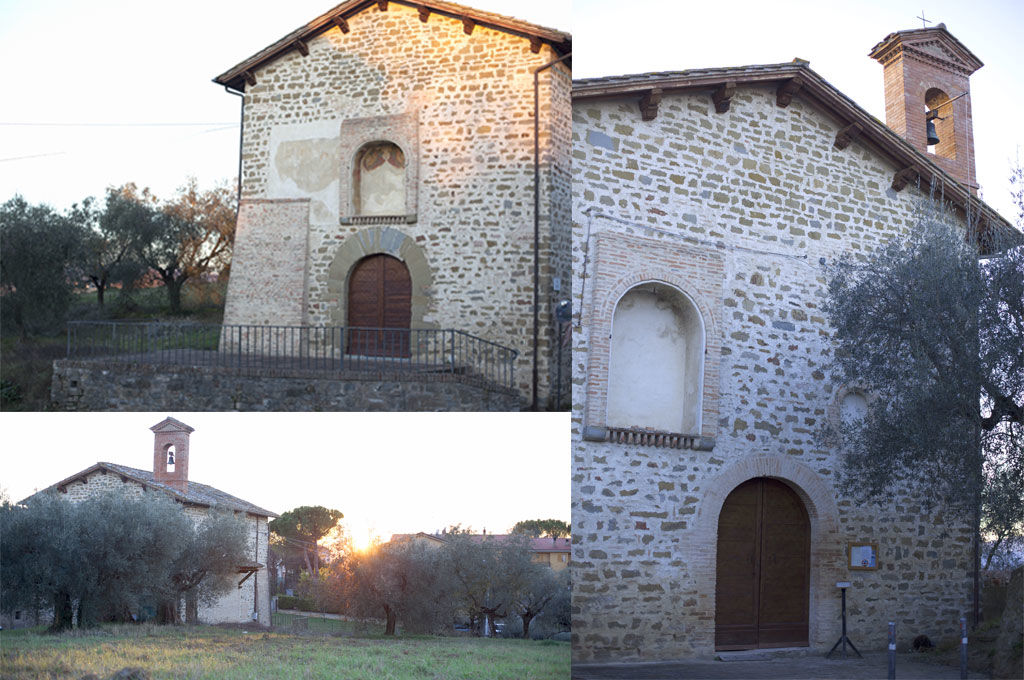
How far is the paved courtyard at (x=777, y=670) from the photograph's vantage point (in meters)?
6.92

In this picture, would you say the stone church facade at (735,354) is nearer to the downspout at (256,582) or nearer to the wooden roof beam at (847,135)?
the wooden roof beam at (847,135)

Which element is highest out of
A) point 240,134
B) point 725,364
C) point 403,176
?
point 240,134

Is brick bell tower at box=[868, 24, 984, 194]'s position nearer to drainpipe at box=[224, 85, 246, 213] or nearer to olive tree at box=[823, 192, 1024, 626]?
olive tree at box=[823, 192, 1024, 626]

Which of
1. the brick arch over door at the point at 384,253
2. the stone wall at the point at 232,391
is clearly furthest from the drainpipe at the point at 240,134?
the stone wall at the point at 232,391

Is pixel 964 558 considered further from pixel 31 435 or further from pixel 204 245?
pixel 31 435

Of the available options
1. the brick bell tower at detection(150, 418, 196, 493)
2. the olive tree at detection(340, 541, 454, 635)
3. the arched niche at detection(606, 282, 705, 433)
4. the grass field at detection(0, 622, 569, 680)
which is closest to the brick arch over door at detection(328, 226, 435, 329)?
the brick bell tower at detection(150, 418, 196, 493)

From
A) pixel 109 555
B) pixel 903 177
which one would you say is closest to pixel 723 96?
pixel 903 177

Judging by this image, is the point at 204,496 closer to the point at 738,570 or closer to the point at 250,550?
the point at 250,550

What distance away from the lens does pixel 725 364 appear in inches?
322

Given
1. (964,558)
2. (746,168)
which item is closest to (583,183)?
(746,168)

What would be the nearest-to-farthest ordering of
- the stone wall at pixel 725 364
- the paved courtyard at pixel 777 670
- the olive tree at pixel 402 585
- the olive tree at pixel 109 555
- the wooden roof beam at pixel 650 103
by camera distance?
the olive tree at pixel 109 555, the olive tree at pixel 402 585, the paved courtyard at pixel 777 670, the stone wall at pixel 725 364, the wooden roof beam at pixel 650 103

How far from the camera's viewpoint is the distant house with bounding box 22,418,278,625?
611 cm

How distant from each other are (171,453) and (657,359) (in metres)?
4.24

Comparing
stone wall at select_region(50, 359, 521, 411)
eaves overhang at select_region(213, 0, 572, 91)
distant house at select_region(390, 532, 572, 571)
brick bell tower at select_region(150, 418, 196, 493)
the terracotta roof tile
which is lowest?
distant house at select_region(390, 532, 572, 571)
